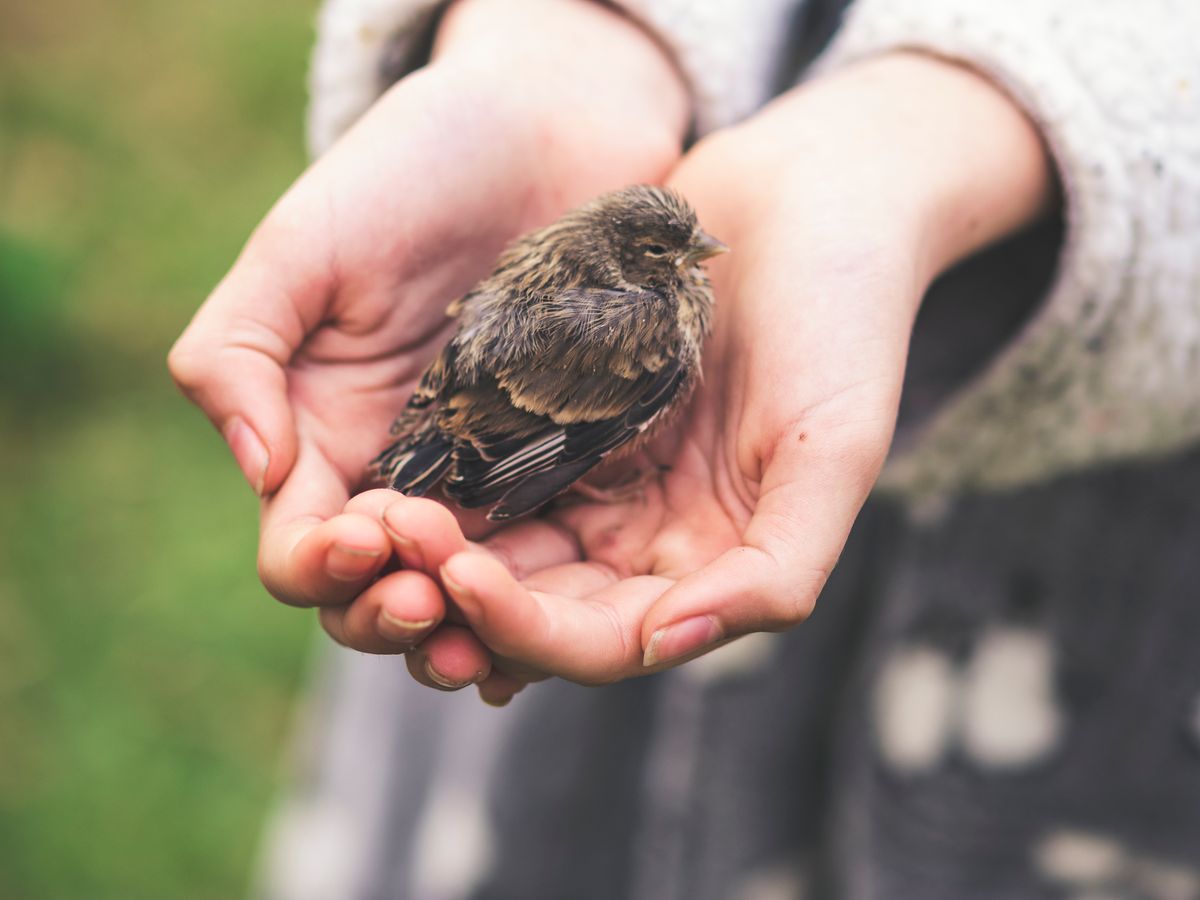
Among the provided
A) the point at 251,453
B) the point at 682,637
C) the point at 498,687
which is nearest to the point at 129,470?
the point at 251,453

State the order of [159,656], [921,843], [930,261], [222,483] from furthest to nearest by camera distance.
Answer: [222,483] → [159,656] → [921,843] → [930,261]

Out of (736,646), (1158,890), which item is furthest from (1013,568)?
(1158,890)

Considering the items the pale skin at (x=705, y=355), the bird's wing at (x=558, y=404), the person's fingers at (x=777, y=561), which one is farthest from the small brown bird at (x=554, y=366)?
the person's fingers at (x=777, y=561)

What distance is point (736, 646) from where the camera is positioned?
11.0ft

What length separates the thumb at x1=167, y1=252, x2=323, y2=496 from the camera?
250 cm

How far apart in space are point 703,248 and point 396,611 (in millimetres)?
1414

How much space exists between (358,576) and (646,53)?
6.39ft

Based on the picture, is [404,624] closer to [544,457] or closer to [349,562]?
[349,562]

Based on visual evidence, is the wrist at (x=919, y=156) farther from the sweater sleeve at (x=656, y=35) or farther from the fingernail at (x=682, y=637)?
the fingernail at (x=682, y=637)

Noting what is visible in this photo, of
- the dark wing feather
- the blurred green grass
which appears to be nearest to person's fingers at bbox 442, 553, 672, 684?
the dark wing feather

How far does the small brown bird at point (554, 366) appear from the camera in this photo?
2.76 meters

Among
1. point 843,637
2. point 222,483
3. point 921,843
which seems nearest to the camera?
point 921,843

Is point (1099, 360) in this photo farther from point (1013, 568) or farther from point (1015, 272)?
point (1013, 568)

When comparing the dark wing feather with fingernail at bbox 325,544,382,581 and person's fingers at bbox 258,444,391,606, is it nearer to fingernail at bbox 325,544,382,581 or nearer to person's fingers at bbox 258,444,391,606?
person's fingers at bbox 258,444,391,606
